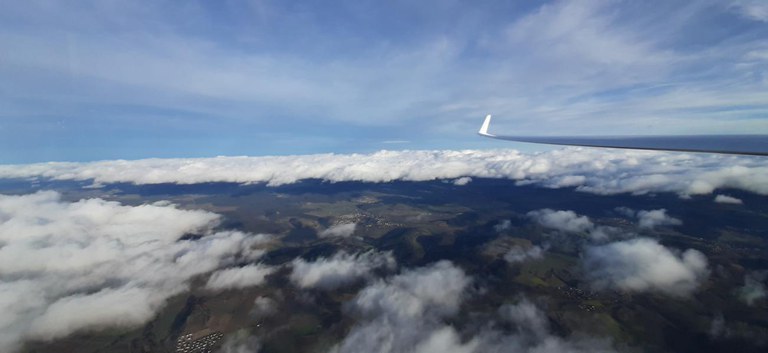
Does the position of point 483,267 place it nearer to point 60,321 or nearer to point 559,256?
point 559,256

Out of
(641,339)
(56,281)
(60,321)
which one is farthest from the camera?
(56,281)

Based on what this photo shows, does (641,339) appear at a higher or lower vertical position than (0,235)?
lower

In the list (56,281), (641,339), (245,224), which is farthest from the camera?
(245,224)

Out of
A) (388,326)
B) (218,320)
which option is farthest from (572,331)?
(218,320)

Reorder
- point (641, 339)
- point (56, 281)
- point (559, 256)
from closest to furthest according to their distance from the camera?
point (641, 339)
point (56, 281)
point (559, 256)

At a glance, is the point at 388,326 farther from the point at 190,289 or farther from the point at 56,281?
the point at 56,281

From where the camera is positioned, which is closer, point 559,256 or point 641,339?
point 641,339

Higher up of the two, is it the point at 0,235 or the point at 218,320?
the point at 0,235

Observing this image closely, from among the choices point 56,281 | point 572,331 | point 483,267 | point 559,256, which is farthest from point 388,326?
point 56,281

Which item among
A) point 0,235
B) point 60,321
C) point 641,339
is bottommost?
point 641,339
